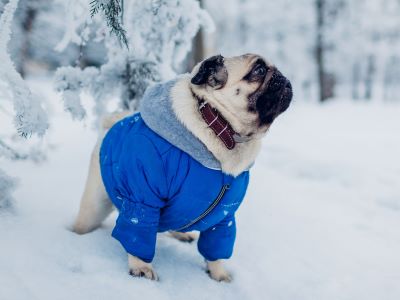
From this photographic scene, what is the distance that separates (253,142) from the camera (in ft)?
8.56

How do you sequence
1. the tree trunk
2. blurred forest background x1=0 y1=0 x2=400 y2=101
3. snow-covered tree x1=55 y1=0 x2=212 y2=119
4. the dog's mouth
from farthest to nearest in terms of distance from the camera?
the tree trunk < blurred forest background x1=0 y1=0 x2=400 y2=101 < snow-covered tree x1=55 y1=0 x2=212 y2=119 < the dog's mouth

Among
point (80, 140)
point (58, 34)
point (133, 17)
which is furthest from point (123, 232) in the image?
point (58, 34)

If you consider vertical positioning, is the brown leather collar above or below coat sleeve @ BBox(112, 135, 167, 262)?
above

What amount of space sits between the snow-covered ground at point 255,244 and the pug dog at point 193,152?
24 centimetres

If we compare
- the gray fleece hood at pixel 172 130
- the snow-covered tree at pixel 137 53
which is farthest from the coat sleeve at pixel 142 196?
the snow-covered tree at pixel 137 53

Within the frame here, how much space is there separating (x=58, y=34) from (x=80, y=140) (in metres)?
12.2

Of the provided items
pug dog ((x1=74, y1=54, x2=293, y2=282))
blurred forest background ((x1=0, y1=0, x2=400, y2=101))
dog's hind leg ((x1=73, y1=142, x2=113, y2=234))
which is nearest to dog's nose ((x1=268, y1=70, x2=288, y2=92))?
pug dog ((x1=74, y1=54, x2=293, y2=282))

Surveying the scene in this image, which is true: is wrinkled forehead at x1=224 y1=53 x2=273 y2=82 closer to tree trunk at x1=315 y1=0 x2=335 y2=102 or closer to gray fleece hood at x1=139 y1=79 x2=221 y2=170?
gray fleece hood at x1=139 y1=79 x2=221 y2=170

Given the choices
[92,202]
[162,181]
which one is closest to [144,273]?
[162,181]

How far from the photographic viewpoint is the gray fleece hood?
2389 mm

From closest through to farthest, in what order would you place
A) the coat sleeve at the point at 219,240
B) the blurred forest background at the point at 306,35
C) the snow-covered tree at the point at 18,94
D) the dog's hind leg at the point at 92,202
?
1. the snow-covered tree at the point at 18,94
2. the coat sleeve at the point at 219,240
3. the dog's hind leg at the point at 92,202
4. the blurred forest background at the point at 306,35

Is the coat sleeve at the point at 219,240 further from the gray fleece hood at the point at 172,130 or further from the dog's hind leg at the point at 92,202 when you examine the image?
the dog's hind leg at the point at 92,202

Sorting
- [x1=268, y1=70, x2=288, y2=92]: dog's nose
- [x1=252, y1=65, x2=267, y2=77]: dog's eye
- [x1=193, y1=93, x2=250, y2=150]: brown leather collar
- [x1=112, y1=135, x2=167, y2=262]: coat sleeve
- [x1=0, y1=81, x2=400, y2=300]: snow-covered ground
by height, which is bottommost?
[x1=0, y1=81, x2=400, y2=300]: snow-covered ground

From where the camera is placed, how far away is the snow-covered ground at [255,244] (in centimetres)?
217
